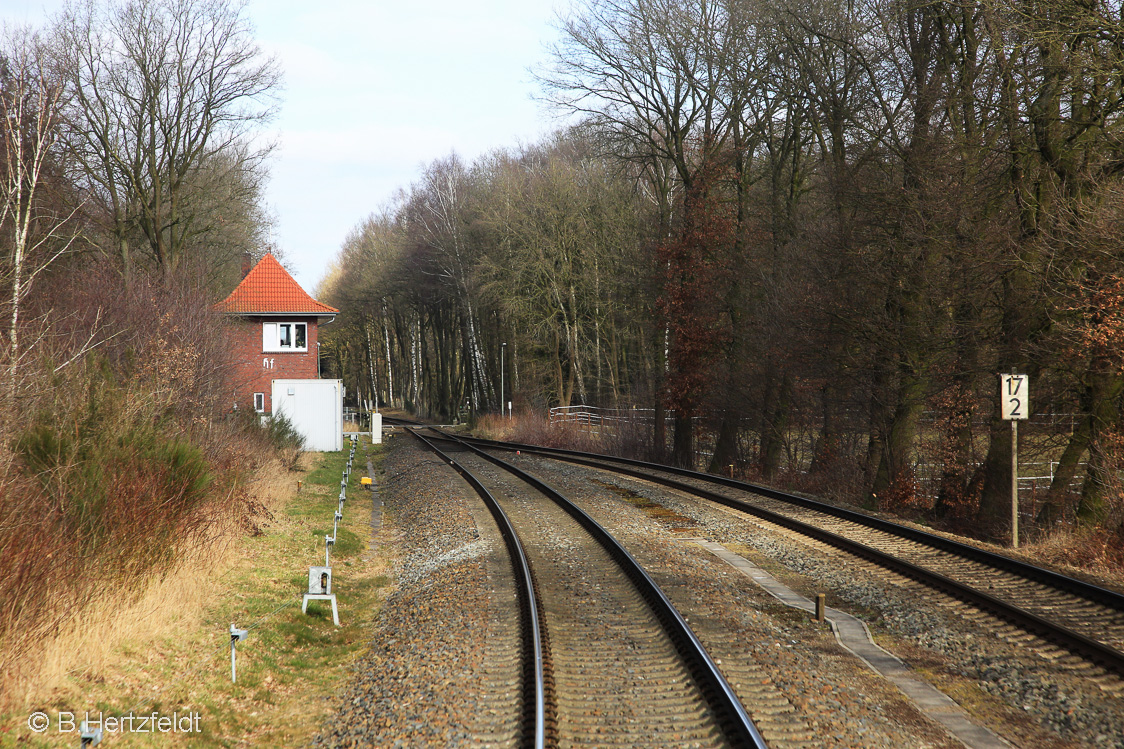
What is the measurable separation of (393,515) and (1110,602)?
12805 millimetres

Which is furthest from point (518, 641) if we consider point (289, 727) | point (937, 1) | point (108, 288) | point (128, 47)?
point (128, 47)

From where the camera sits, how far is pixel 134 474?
8.80m

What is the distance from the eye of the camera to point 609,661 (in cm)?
719

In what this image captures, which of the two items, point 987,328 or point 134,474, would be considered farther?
point 987,328

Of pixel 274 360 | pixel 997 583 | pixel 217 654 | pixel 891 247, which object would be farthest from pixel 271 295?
pixel 997 583

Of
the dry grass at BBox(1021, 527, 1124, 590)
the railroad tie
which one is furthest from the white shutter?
the dry grass at BBox(1021, 527, 1124, 590)

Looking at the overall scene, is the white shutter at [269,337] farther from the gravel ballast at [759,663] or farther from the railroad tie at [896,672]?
the railroad tie at [896,672]

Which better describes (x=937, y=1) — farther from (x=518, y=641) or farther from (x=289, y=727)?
(x=289, y=727)

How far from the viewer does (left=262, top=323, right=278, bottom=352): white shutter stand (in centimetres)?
3694

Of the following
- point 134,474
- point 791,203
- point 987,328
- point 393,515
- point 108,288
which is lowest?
point 393,515

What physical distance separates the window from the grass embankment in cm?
2618

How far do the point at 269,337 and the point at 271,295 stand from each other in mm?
1953

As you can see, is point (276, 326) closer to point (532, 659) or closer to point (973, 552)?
point (973, 552)

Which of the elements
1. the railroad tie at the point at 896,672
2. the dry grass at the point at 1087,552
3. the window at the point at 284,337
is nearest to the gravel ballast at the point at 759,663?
the railroad tie at the point at 896,672
